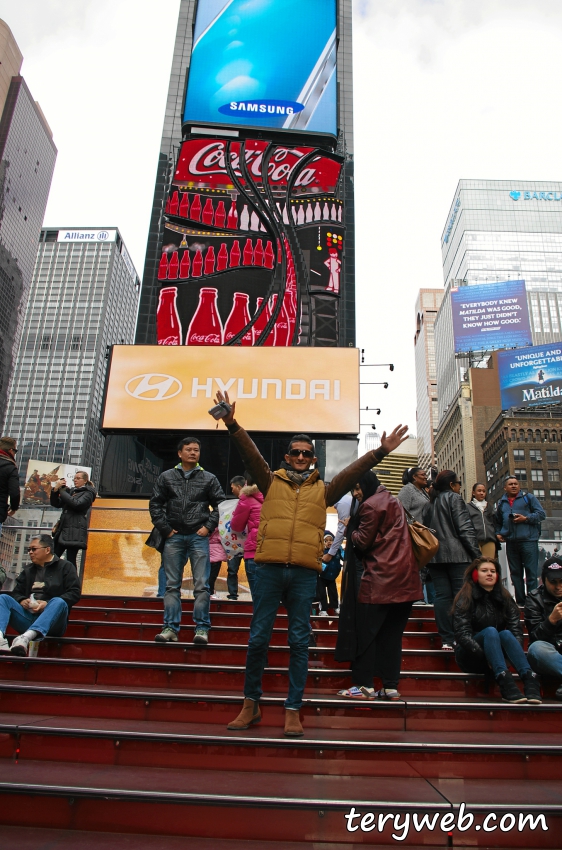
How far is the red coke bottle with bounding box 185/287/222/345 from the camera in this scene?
1688 cm

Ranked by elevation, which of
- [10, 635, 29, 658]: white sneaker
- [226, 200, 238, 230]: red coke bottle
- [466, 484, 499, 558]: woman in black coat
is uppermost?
[226, 200, 238, 230]: red coke bottle

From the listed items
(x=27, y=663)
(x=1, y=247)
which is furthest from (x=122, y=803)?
(x=1, y=247)

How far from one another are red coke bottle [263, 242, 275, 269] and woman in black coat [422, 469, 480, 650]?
1320 cm

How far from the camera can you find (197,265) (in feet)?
59.3

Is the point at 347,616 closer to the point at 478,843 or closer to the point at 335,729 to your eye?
the point at 335,729

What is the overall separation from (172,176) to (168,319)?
6.20m

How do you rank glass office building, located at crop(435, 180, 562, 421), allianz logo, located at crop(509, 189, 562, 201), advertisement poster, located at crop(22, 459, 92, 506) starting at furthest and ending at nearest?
allianz logo, located at crop(509, 189, 562, 201)
glass office building, located at crop(435, 180, 562, 421)
advertisement poster, located at crop(22, 459, 92, 506)

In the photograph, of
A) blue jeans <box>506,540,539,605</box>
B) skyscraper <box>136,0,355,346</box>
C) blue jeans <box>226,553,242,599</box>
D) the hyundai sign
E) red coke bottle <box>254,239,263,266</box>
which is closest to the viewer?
blue jeans <box>506,540,539,605</box>

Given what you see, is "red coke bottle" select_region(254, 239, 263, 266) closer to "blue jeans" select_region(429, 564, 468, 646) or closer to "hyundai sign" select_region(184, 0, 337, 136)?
"hyundai sign" select_region(184, 0, 337, 136)

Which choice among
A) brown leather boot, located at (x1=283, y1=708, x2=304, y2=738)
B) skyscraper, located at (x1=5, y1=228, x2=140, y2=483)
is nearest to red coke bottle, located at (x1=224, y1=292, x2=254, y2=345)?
brown leather boot, located at (x1=283, y1=708, x2=304, y2=738)

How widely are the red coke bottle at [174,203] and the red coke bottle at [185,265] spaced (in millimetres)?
1524

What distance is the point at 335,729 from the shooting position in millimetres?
4078

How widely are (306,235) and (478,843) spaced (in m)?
17.7

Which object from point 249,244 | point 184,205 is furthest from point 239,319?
point 184,205
